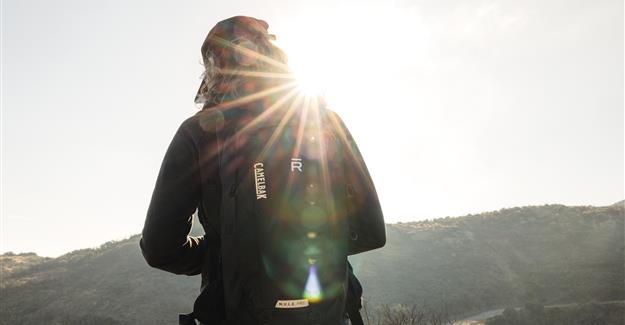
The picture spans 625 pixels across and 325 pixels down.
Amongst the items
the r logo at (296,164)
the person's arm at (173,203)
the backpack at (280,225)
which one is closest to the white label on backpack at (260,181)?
the backpack at (280,225)

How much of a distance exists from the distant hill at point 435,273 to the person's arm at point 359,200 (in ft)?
95.4

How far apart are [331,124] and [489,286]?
3744 centimetres

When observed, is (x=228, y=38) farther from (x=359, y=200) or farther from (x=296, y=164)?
(x=359, y=200)

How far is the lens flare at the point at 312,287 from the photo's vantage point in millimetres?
1589

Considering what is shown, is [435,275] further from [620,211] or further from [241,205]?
[241,205]

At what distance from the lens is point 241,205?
1612 mm

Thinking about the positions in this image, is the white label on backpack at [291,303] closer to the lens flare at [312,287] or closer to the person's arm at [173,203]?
the lens flare at [312,287]

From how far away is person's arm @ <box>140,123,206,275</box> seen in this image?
170cm

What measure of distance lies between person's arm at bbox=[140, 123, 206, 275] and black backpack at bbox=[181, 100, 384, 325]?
146 mm

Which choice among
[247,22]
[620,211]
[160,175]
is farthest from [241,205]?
[620,211]

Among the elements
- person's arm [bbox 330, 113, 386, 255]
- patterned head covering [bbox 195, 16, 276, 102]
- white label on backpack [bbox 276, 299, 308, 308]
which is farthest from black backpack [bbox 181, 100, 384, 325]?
patterned head covering [bbox 195, 16, 276, 102]

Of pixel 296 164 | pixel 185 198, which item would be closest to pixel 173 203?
pixel 185 198

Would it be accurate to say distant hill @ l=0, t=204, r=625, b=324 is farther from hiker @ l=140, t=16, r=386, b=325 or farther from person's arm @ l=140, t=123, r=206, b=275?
hiker @ l=140, t=16, r=386, b=325

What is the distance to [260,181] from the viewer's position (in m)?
1.64
